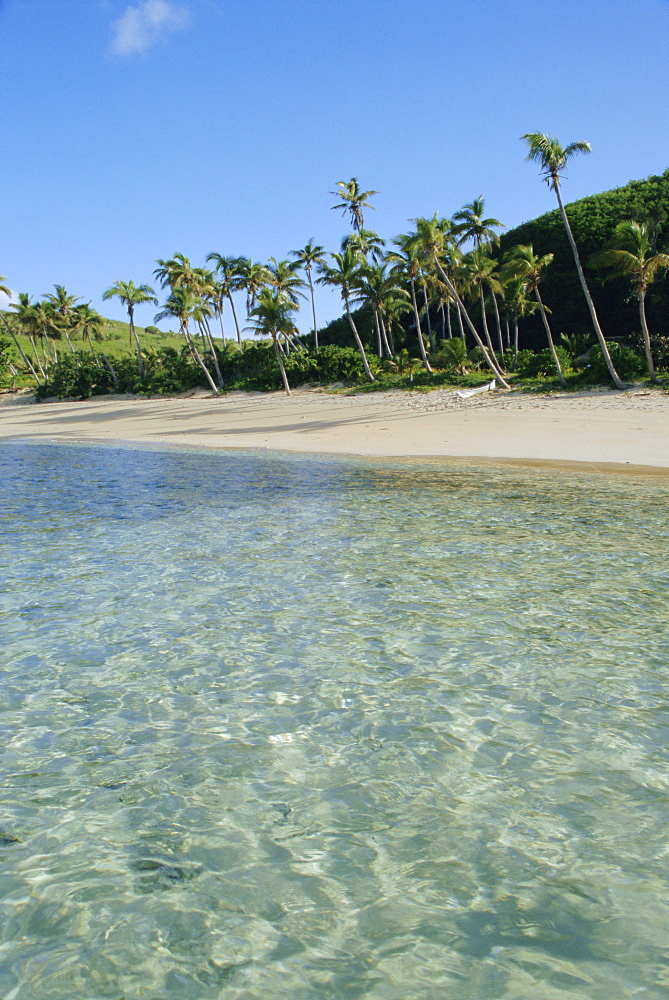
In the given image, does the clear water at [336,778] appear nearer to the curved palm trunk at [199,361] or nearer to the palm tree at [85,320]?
the curved palm trunk at [199,361]

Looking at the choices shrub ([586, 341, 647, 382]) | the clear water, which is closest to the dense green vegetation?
shrub ([586, 341, 647, 382])

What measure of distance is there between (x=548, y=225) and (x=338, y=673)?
5726 cm

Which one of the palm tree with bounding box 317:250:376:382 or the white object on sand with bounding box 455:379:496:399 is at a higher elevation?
the palm tree with bounding box 317:250:376:382

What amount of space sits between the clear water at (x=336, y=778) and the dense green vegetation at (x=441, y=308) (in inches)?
1103

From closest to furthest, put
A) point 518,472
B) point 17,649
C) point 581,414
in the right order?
point 17,649
point 518,472
point 581,414

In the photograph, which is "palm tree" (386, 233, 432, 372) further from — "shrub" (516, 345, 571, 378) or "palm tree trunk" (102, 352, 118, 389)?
"palm tree trunk" (102, 352, 118, 389)

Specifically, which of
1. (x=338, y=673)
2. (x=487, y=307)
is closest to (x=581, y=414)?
(x=338, y=673)

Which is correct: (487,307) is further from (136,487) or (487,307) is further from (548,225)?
(136,487)

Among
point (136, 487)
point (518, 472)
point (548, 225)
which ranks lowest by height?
point (518, 472)

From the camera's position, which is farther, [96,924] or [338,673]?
[338,673]

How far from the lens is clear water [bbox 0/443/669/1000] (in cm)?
267

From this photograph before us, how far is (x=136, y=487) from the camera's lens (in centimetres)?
1667

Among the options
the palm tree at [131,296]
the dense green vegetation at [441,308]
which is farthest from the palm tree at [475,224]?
the palm tree at [131,296]

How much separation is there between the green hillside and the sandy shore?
57.2 ft
